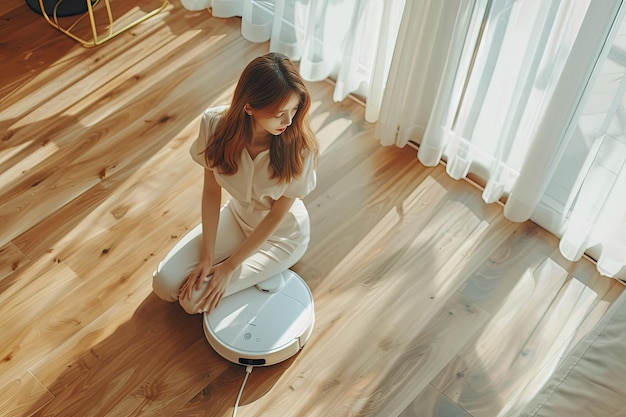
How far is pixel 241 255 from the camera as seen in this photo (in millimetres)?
2021

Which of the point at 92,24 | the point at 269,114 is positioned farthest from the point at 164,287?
the point at 92,24

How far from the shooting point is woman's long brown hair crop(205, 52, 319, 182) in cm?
171

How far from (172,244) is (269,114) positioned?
2.17ft

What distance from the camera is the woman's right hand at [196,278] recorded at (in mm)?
2008

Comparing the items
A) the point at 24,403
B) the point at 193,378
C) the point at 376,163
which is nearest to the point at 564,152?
the point at 376,163

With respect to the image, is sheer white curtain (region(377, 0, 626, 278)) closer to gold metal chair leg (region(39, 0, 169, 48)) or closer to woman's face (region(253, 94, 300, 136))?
woman's face (region(253, 94, 300, 136))

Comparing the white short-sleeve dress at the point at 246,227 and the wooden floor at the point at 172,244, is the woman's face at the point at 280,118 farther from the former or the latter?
the wooden floor at the point at 172,244

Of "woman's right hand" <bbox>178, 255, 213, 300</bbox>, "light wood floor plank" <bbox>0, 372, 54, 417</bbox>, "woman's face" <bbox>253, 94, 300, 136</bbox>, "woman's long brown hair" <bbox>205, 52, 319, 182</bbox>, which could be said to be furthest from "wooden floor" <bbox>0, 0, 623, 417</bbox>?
"woman's face" <bbox>253, 94, 300, 136</bbox>

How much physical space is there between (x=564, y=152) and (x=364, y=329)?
0.71m

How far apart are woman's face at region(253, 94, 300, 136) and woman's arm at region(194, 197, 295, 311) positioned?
269 millimetres

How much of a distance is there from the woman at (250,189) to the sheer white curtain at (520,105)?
51 cm

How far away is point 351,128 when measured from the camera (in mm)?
2568

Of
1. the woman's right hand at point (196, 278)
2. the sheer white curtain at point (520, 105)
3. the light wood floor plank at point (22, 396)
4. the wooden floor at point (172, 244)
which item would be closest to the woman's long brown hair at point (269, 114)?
the woman's right hand at point (196, 278)

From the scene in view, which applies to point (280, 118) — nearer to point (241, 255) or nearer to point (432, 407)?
point (241, 255)
